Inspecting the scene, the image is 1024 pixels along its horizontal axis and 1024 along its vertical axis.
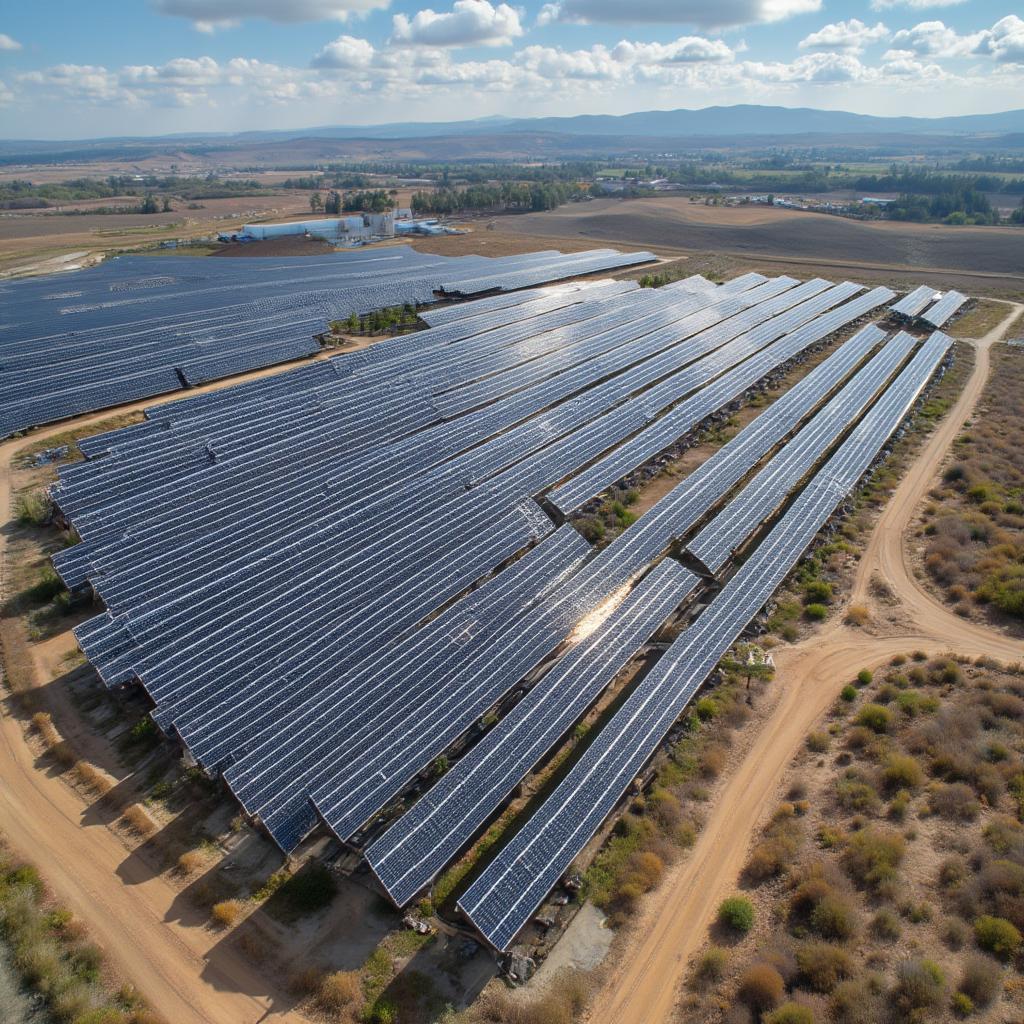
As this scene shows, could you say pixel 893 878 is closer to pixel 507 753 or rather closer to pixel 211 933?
pixel 507 753

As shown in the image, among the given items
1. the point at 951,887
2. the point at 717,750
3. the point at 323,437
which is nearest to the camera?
the point at 951,887

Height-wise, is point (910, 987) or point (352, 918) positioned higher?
point (910, 987)

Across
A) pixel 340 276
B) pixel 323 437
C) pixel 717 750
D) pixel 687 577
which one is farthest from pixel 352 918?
pixel 340 276

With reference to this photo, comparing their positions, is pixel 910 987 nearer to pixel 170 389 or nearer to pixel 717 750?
pixel 717 750

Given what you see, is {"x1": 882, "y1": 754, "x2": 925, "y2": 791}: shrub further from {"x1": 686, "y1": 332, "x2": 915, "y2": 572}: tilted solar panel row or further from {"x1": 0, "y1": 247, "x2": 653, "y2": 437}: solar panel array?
{"x1": 0, "y1": 247, "x2": 653, "y2": 437}: solar panel array

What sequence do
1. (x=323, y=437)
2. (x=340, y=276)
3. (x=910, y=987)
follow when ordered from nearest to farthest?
1. (x=910, y=987)
2. (x=323, y=437)
3. (x=340, y=276)

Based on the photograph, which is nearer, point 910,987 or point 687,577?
point 910,987

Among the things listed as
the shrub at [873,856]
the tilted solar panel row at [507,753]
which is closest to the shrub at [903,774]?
the shrub at [873,856]

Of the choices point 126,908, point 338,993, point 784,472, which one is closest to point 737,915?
point 338,993
